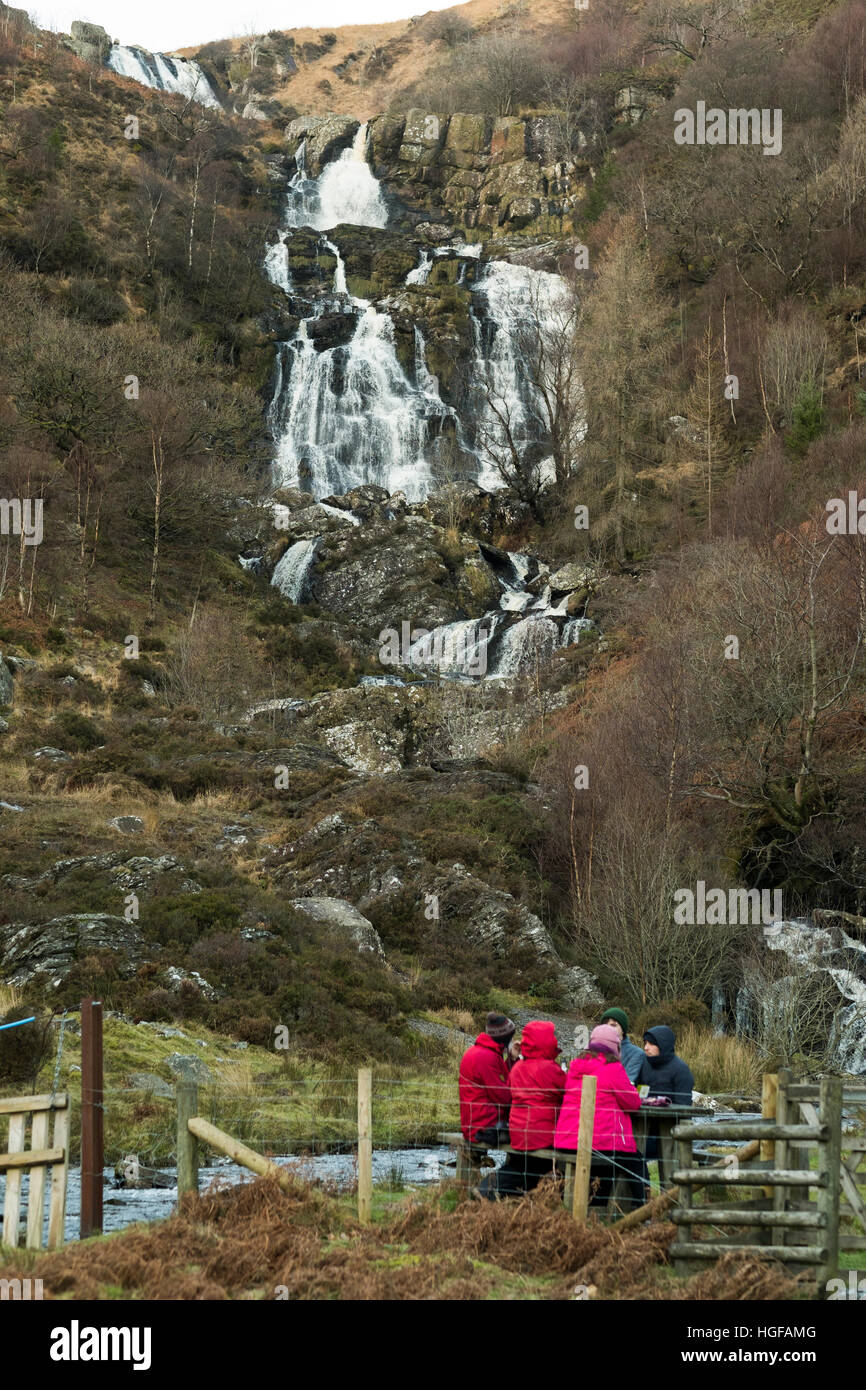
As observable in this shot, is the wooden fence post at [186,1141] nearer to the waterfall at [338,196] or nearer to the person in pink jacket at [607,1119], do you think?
the person in pink jacket at [607,1119]

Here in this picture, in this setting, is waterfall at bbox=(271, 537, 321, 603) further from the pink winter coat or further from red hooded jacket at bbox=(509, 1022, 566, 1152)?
the pink winter coat

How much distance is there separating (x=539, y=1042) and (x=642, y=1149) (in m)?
1.08

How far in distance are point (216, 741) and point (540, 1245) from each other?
82.9 feet

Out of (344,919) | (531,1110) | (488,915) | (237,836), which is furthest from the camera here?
(237,836)

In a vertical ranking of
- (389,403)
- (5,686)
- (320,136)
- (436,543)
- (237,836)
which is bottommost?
(237,836)

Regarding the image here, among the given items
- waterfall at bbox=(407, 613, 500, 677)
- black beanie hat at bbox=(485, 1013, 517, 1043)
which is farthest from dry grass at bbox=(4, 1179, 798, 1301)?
waterfall at bbox=(407, 613, 500, 677)

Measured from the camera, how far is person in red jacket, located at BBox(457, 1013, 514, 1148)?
10.4m

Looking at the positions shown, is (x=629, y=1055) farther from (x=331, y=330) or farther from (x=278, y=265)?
(x=278, y=265)

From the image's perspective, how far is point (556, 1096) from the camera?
10.1 metres

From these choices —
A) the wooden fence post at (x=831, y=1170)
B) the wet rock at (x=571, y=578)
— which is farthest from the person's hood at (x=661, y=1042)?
the wet rock at (x=571, y=578)

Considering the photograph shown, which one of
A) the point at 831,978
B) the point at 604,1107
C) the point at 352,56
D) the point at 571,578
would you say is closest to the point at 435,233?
the point at 571,578

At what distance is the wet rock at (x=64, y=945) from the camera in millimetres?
16859

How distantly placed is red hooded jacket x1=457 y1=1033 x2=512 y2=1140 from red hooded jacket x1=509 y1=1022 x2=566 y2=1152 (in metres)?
0.25

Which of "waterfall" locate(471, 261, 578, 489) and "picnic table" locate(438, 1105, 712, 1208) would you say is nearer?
"picnic table" locate(438, 1105, 712, 1208)
